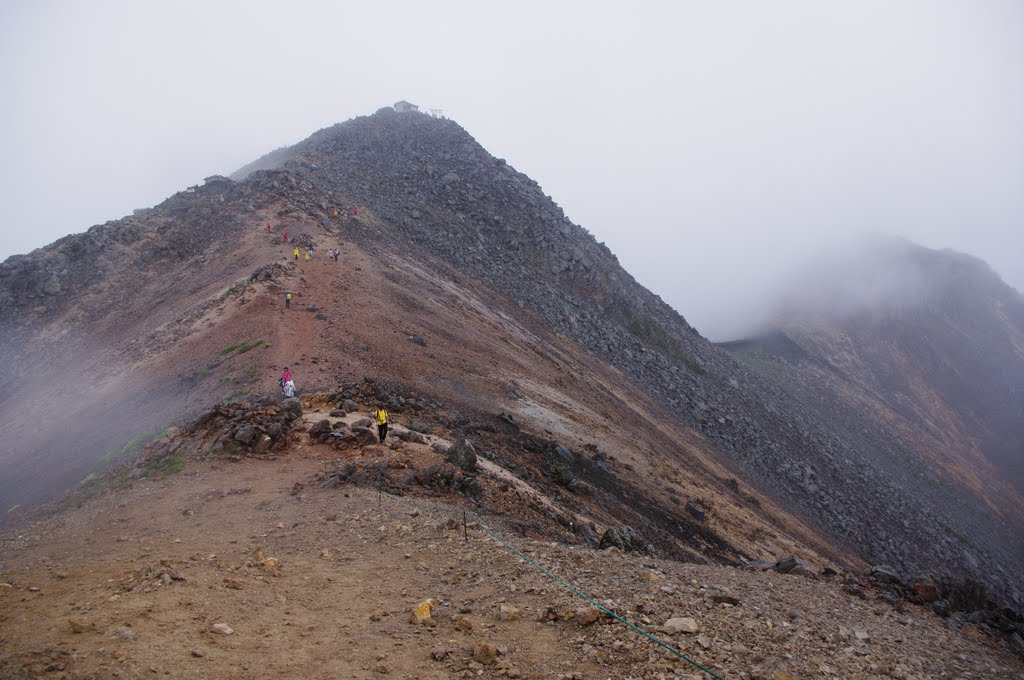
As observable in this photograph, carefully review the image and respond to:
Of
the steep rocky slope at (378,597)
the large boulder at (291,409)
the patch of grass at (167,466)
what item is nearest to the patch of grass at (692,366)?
the steep rocky slope at (378,597)

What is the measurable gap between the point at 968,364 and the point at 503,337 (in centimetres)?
6760

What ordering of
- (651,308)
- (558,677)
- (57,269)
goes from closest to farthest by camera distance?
1. (558,677)
2. (57,269)
3. (651,308)

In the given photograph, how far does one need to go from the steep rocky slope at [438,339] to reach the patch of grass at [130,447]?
2.50ft

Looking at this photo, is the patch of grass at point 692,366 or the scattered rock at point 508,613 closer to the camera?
the scattered rock at point 508,613

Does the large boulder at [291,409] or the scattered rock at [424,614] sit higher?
the large boulder at [291,409]

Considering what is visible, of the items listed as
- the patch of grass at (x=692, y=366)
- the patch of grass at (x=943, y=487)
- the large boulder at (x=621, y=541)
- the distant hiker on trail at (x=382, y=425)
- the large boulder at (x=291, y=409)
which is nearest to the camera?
the large boulder at (x=621, y=541)

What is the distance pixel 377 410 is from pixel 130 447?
663 centimetres

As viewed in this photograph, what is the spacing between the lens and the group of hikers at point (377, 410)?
14273mm

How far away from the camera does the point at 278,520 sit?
10984 mm

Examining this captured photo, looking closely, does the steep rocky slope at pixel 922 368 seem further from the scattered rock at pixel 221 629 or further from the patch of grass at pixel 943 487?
the scattered rock at pixel 221 629

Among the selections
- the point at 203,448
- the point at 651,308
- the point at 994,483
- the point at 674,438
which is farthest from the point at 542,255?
the point at 994,483

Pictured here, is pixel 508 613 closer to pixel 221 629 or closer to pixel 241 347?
pixel 221 629

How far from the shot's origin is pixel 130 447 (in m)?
15.7

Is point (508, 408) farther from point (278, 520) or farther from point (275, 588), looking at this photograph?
point (275, 588)
